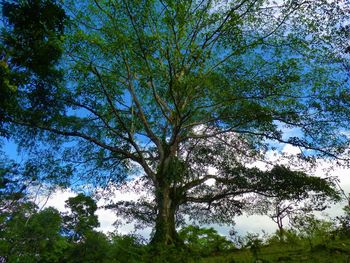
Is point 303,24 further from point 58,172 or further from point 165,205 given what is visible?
point 58,172

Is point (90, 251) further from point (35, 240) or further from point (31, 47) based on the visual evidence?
point (31, 47)

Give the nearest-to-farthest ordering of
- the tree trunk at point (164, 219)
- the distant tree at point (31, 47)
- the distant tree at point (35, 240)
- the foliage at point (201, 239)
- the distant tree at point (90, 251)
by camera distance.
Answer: the distant tree at point (35, 240) < the distant tree at point (90, 251) < the foliage at point (201, 239) < the distant tree at point (31, 47) < the tree trunk at point (164, 219)

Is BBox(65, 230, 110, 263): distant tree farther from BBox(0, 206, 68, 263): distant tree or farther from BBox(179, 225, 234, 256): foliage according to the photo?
BBox(179, 225, 234, 256): foliage

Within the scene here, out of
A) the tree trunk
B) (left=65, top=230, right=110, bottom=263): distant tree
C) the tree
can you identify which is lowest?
(left=65, top=230, right=110, bottom=263): distant tree

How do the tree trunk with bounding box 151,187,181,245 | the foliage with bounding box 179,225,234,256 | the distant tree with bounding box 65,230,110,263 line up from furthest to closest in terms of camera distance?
the tree trunk with bounding box 151,187,181,245 → the foliage with bounding box 179,225,234,256 → the distant tree with bounding box 65,230,110,263

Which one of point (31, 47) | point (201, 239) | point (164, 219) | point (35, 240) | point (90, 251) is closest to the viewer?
Result: point (35, 240)

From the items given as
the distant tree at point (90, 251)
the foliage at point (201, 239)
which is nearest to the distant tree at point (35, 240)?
the distant tree at point (90, 251)

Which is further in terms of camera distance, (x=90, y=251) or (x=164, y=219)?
(x=164, y=219)

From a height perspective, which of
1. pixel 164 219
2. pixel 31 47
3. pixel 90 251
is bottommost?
pixel 90 251

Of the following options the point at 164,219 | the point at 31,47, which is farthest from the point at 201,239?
the point at 31,47

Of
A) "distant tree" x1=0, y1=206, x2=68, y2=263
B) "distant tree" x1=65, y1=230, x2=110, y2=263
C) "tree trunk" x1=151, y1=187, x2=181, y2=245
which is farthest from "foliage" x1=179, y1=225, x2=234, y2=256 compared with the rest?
"tree trunk" x1=151, y1=187, x2=181, y2=245

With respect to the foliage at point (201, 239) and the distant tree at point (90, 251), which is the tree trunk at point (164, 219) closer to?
the foliage at point (201, 239)

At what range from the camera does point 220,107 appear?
14.7 meters

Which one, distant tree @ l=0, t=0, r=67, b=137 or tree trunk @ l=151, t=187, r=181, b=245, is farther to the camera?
tree trunk @ l=151, t=187, r=181, b=245
